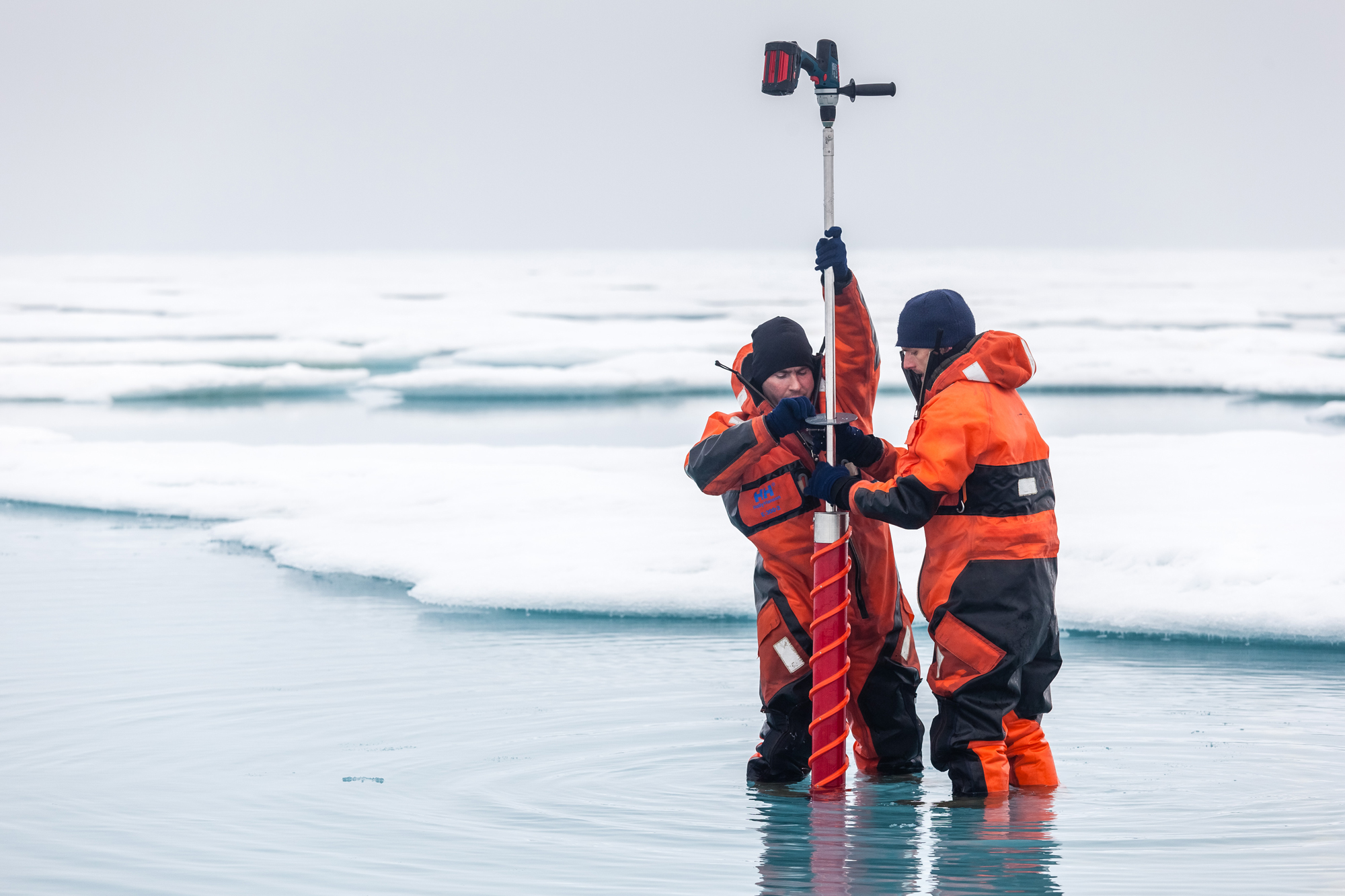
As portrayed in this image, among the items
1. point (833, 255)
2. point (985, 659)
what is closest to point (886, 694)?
point (985, 659)

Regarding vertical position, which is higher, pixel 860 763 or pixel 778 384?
pixel 778 384

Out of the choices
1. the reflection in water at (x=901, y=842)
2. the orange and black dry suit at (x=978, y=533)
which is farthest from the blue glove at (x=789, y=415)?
the reflection in water at (x=901, y=842)

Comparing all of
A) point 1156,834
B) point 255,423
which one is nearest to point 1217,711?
point 1156,834

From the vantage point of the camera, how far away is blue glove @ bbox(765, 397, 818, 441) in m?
3.53

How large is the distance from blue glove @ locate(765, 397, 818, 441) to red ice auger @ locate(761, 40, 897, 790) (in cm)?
7

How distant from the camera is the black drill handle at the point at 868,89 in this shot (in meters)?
3.64

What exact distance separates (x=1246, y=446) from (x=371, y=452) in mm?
5793

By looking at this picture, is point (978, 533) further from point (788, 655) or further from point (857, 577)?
point (788, 655)

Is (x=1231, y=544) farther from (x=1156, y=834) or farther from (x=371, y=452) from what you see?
(x=371, y=452)

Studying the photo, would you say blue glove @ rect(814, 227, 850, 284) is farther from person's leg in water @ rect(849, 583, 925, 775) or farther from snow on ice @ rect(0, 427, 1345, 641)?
snow on ice @ rect(0, 427, 1345, 641)

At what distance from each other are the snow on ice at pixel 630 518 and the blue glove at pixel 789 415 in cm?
245

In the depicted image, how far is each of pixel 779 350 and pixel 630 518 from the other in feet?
12.7

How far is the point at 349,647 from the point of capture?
5.44 meters

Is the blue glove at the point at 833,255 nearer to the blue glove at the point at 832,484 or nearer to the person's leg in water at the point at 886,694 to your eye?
the blue glove at the point at 832,484
